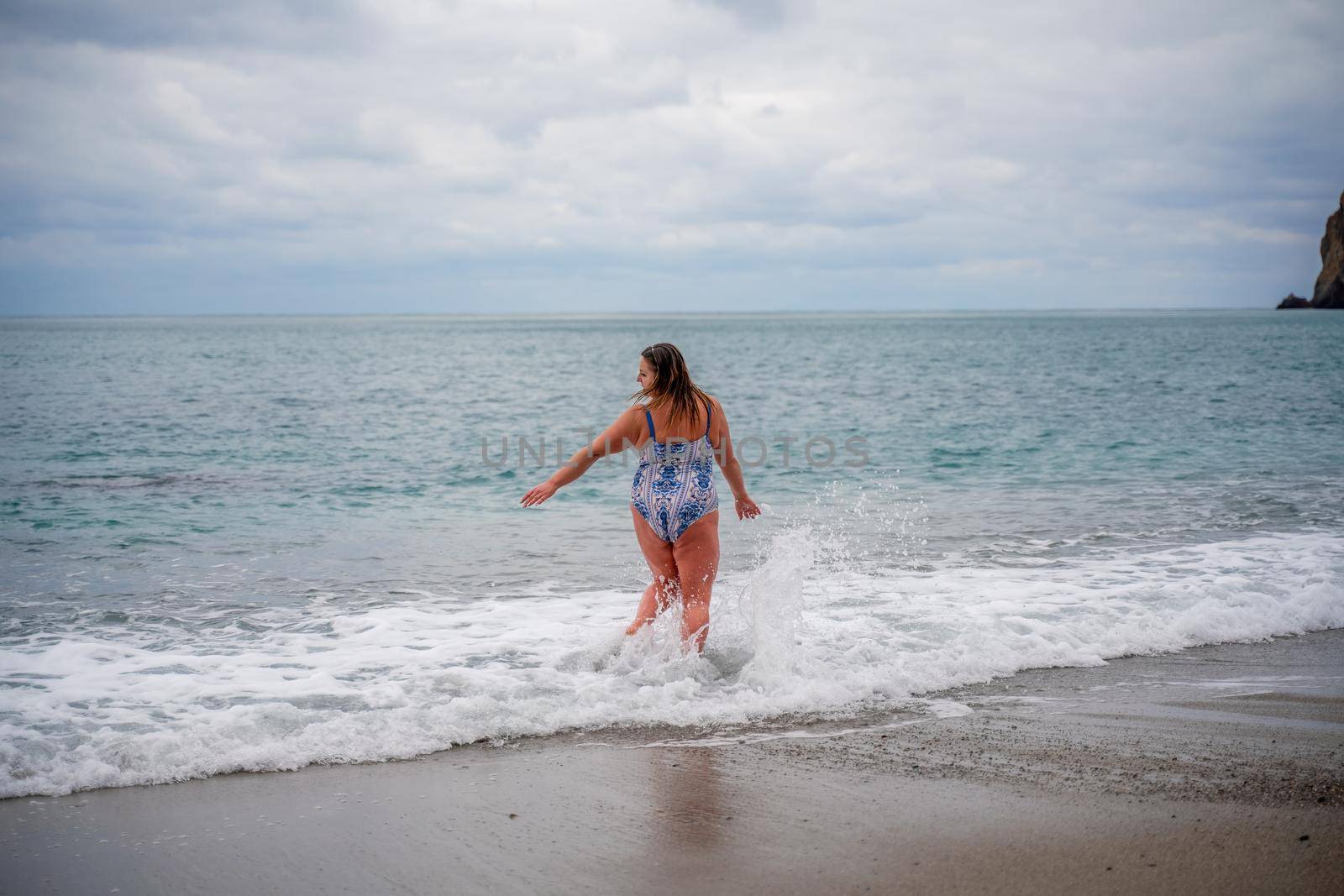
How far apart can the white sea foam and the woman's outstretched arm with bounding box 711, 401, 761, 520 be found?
31 cm

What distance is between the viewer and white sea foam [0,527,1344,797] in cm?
480

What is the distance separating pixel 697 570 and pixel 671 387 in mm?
1163

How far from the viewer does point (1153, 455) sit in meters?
18.1

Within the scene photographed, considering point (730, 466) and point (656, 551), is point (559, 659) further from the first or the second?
point (730, 466)

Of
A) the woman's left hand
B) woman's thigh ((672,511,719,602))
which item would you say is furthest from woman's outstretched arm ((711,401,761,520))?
the woman's left hand

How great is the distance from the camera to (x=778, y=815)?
3848 mm

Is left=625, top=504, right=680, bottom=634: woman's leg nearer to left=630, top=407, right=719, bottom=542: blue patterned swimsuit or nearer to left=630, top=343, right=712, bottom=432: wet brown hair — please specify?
left=630, top=407, right=719, bottom=542: blue patterned swimsuit

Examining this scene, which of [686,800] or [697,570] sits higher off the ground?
[697,570]

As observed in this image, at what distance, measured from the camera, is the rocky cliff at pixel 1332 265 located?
145500 mm

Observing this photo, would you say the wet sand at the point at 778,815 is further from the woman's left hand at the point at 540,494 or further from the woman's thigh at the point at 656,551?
the woman's left hand at the point at 540,494

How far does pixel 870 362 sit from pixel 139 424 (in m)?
42.1

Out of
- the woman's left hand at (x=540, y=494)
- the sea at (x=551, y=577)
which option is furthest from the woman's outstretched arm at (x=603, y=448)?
the sea at (x=551, y=577)

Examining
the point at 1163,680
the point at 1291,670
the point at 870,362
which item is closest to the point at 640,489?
the point at 1163,680

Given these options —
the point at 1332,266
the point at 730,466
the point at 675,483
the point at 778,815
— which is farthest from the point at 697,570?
the point at 1332,266
